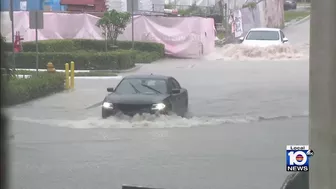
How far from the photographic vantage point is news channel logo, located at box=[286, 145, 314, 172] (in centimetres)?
603

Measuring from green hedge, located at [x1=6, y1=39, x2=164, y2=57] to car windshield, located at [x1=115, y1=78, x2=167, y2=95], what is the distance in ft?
54.1

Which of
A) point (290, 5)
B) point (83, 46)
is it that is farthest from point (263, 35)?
point (290, 5)

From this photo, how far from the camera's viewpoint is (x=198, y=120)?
1659 centimetres

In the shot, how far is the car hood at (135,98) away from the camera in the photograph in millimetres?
15609

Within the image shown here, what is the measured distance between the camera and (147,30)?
36625 mm

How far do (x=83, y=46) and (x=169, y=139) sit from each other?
71.7ft

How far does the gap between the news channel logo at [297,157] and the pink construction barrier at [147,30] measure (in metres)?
29.4

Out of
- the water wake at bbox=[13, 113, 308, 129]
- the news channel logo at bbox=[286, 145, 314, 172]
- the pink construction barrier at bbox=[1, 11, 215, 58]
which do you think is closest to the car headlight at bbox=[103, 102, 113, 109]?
the water wake at bbox=[13, 113, 308, 129]

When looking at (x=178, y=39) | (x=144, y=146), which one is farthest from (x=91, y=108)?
(x=178, y=39)

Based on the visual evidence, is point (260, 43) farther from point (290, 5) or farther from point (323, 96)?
point (290, 5)

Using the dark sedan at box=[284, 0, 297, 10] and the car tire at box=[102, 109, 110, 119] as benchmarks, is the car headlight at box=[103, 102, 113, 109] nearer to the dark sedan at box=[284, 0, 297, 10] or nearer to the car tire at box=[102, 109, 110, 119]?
the car tire at box=[102, 109, 110, 119]

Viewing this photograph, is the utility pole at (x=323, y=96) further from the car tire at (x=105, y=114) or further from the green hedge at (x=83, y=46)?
the green hedge at (x=83, y=46)

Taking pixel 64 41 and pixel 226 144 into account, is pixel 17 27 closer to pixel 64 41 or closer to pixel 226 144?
pixel 64 41

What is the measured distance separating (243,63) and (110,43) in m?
6.82
